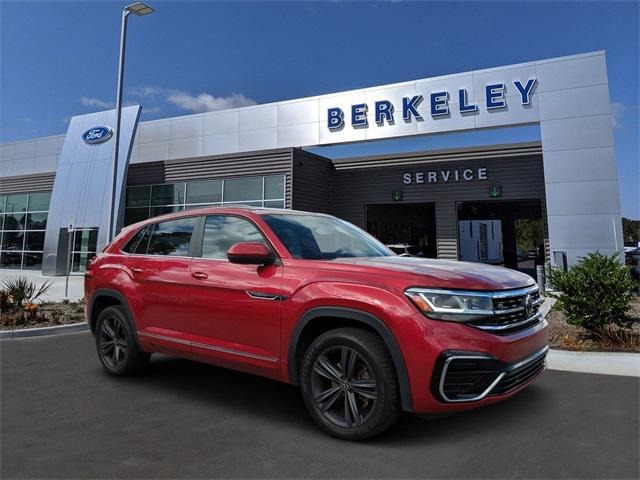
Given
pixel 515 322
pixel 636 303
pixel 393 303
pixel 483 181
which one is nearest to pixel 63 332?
pixel 393 303

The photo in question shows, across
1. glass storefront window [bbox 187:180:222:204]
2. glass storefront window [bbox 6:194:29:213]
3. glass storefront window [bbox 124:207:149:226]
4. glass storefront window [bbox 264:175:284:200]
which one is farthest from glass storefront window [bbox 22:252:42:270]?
glass storefront window [bbox 264:175:284:200]

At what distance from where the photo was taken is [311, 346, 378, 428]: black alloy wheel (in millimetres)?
3025

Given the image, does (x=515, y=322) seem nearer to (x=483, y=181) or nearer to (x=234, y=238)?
(x=234, y=238)

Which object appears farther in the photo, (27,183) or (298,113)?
(27,183)

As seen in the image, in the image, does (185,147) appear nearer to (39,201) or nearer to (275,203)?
(275,203)

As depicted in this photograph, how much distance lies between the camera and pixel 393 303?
2910mm

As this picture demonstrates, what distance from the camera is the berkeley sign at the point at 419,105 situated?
15.7 meters

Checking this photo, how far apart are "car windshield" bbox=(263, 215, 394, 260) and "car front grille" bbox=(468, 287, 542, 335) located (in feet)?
4.29

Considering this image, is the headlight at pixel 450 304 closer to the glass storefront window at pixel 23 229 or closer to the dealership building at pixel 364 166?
the dealership building at pixel 364 166

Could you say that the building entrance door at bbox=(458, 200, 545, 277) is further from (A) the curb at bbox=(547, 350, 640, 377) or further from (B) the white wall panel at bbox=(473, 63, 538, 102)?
(A) the curb at bbox=(547, 350, 640, 377)

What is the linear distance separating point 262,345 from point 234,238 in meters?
1.06

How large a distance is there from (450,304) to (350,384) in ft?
2.99

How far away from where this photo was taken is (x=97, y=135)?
2133 centimetres

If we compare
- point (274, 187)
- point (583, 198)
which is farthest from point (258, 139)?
point (583, 198)
